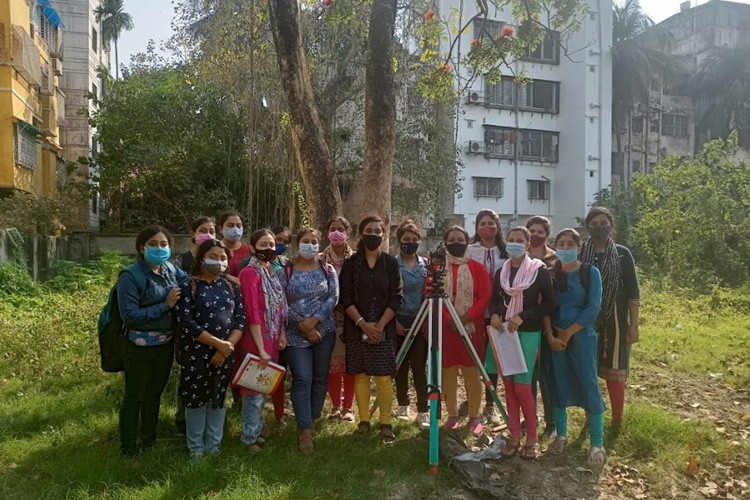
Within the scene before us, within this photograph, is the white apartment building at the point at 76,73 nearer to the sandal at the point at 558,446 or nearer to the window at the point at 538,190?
the window at the point at 538,190

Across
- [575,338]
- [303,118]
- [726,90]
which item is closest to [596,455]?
[575,338]

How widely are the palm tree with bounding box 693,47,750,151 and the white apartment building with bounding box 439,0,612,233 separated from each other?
26.5 ft

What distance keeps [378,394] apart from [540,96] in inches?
1166

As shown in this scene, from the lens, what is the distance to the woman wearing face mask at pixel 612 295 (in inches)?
208

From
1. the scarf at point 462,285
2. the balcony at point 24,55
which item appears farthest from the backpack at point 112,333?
the balcony at point 24,55

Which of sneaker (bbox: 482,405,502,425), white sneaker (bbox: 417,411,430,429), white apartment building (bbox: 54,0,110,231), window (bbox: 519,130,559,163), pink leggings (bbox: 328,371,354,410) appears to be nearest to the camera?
white sneaker (bbox: 417,411,430,429)

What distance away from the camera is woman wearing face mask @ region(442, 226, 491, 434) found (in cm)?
537

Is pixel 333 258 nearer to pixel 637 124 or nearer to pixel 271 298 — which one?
pixel 271 298

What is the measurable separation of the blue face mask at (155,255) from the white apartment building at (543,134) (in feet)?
84.5

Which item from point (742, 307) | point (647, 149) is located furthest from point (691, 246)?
point (647, 149)

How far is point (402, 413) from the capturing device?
5.95 metres

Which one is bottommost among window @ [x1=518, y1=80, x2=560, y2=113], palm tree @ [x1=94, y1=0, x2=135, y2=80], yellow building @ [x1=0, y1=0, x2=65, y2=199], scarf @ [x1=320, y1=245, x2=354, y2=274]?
scarf @ [x1=320, y1=245, x2=354, y2=274]

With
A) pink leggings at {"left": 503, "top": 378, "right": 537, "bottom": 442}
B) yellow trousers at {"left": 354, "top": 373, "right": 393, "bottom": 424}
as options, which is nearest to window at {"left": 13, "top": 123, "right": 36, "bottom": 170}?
yellow trousers at {"left": 354, "top": 373, "right": 393, "bottom": 424}

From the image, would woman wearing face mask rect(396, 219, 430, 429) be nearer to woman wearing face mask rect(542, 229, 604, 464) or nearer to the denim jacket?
woman wearing face mask rect(542, 229, 604, 464)
